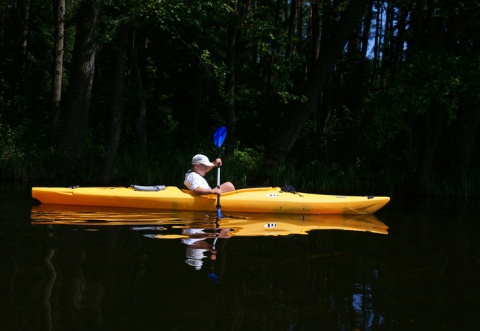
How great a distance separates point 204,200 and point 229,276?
12.7ft

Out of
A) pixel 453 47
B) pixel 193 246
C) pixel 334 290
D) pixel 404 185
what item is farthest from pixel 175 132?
pixel 334 290

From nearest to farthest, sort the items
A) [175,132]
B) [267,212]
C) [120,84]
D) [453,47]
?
[267,212], [120,84], [453,47], [175,132]

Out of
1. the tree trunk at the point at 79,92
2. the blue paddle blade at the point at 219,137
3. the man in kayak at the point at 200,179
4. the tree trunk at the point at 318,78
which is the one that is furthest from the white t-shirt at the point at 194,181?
the tree trunk at the point at 79,92

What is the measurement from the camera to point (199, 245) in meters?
5.05

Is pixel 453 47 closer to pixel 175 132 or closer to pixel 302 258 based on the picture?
pixel 302 258

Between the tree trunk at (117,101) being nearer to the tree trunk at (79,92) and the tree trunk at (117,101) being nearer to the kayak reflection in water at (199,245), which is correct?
the tree trunk at (79,92)

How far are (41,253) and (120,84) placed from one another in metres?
5.97

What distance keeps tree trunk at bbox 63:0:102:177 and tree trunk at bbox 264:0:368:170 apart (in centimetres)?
413

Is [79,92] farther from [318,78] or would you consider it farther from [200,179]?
[318,78]

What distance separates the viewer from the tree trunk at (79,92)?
11195mm

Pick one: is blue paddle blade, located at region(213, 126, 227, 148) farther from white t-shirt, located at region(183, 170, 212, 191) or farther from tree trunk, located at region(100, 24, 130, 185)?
tree trunk, located at region(100, 24, 130, 185)

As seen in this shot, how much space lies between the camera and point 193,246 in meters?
4.98

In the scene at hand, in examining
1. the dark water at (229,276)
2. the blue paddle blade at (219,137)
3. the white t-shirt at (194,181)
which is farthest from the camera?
the blue paddle blade at (219,137)

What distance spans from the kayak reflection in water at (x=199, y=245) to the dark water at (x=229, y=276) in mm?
11
